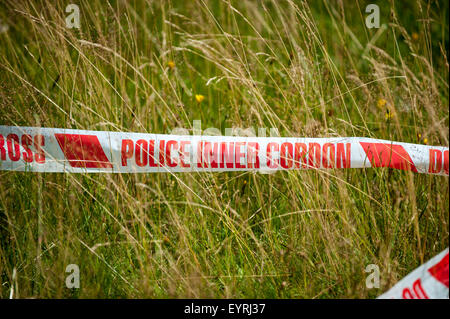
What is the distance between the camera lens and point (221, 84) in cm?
277

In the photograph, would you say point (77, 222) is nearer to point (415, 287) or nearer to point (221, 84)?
point (221, 84)

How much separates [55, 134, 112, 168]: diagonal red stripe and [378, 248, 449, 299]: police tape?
1.41 m

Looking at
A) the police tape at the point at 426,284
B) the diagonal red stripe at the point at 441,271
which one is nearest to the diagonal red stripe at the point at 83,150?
the police tape at the point at 426,284

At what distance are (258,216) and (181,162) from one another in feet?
1.76

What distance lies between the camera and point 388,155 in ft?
6.23

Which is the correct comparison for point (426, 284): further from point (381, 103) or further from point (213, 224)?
point (381, 103)

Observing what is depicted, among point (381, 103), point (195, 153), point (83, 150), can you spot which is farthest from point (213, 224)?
point (381, 103)

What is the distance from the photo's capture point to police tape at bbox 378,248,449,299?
5.09ft

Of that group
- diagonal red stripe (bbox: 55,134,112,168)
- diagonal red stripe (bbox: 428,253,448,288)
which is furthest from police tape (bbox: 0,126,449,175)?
diagonal red stripe (bbox: 428,253,448,288)

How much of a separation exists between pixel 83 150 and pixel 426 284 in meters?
1.65

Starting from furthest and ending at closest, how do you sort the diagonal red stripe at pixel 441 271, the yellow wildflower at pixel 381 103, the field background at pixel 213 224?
the yellow wildflower at pixel 381 103 < the field background at pixel 213 224 < the diagonal red stripe at pixel 441 271

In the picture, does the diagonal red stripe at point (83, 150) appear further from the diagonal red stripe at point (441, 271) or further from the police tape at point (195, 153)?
the diagonal red stripe at point (441, 271)

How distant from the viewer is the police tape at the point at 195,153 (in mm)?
1863

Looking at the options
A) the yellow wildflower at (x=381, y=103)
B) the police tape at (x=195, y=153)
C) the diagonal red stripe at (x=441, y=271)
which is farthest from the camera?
the yellow wildflower at (x=381, y=103)
